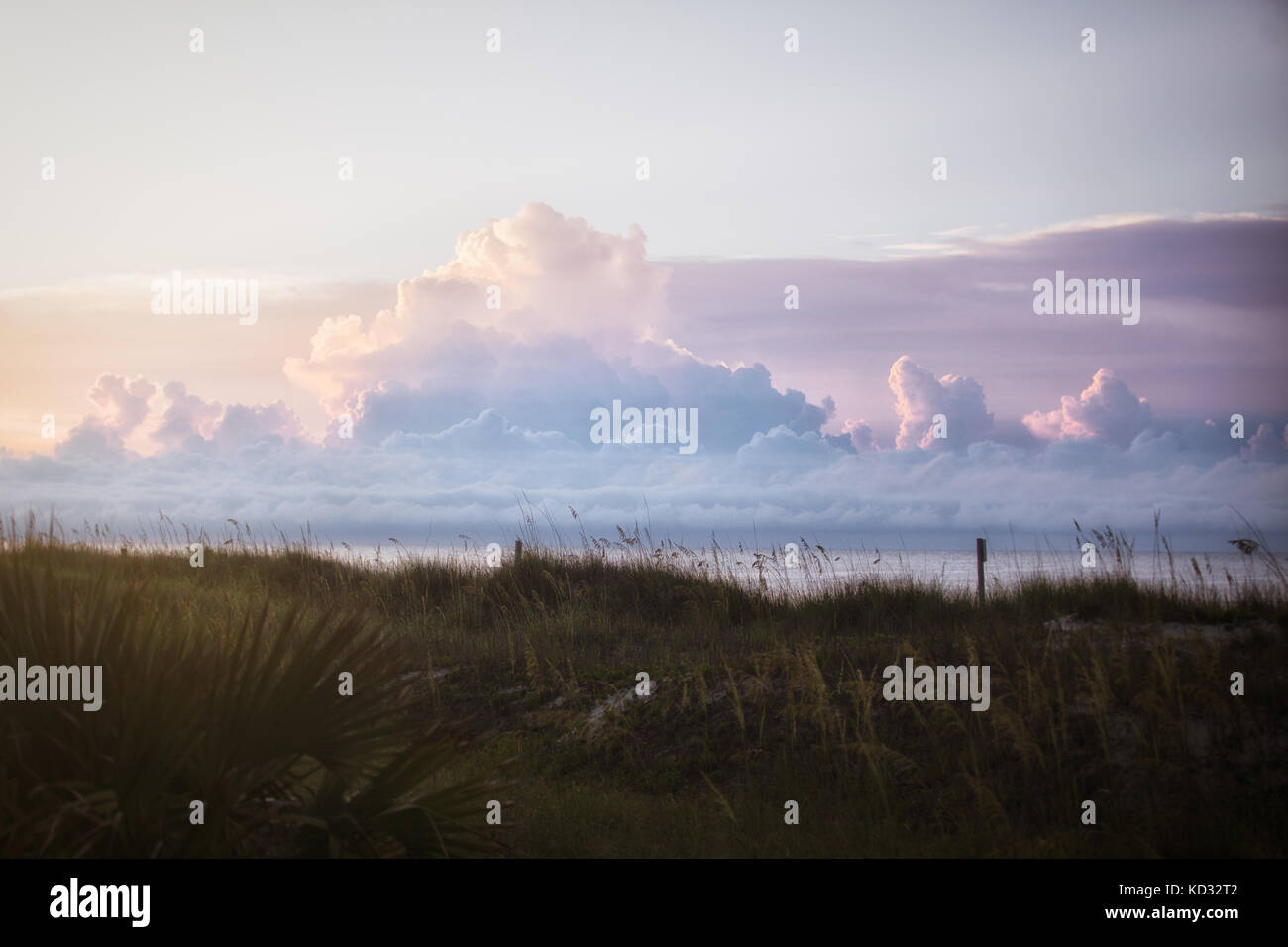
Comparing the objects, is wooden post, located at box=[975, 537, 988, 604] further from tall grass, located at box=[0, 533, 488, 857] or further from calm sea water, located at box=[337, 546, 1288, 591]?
tall grass, located at box=[0, 533, 488, 857]

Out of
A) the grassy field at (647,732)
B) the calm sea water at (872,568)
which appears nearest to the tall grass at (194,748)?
the grassy field at (647,732)

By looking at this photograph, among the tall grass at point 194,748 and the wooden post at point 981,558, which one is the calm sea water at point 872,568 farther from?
the tall grass at point 194,748

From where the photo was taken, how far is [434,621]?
631 inches

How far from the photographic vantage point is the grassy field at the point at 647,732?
14.1 ft

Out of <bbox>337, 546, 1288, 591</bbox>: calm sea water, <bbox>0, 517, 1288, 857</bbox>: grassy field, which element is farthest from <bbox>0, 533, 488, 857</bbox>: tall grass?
<bbox>337, 546, 1288, 591</bbox>: calm sea water

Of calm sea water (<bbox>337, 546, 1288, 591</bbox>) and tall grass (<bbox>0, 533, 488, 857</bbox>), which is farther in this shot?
calm sea water (<bbox>337, 546, 1288, 591</bbox>)

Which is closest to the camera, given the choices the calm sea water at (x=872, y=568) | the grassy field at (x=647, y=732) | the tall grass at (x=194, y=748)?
the tall grass at (x=194, y=748)

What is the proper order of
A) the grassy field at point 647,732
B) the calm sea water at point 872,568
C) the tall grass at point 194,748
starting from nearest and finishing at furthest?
the tall grass at point 194,748, the grassy field at point 647,732, the calm sea water at point 872,568

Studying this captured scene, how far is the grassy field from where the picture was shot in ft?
14.1

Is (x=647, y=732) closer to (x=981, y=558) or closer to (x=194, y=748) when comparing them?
(x=194, y=748)

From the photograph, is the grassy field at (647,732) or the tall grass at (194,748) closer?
the tall grass at (194,748)

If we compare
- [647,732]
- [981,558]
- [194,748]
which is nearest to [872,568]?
[981,558]
